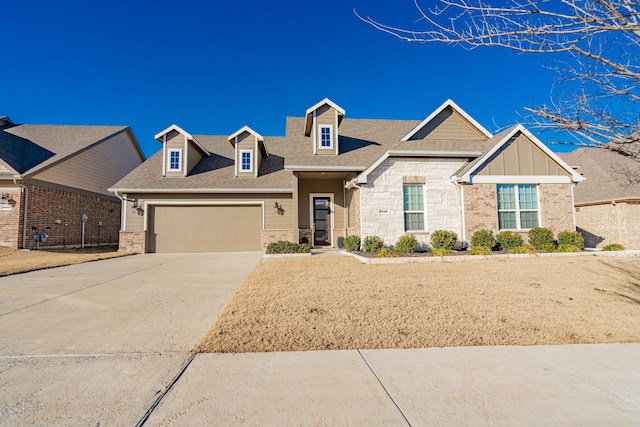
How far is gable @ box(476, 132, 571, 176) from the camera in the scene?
38.2ft

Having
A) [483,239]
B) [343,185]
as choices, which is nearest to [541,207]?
[483,239]

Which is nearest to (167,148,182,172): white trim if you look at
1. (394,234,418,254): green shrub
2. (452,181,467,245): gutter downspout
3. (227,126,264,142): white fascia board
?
(227,126,264,142): white fascia board

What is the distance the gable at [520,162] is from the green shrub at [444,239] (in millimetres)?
2535

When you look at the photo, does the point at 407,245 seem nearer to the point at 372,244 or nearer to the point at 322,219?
the point at 372,244

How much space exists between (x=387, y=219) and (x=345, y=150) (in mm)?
4168

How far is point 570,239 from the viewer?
11.1 metres

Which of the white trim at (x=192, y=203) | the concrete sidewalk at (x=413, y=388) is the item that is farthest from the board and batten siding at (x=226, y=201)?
the concrete sidewalk at (x=413, y=388)

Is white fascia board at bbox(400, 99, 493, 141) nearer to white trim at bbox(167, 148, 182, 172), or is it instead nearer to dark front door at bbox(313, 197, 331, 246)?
dark front door at bbox(313, 197, 331, 246)

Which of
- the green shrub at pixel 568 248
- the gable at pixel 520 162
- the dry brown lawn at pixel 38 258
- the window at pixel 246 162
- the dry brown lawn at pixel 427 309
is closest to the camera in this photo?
the dry brown lawn at pixel 427 309

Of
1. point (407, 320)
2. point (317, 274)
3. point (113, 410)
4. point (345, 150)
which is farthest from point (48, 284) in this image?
point (345, 150)

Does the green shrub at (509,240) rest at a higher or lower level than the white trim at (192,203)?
lower

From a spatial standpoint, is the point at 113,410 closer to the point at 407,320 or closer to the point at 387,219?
the point at 407,320

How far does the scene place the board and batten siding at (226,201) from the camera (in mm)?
14555

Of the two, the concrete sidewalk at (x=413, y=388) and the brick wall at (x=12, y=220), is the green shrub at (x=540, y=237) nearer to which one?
the concrete sidewalk at (x=413, y=388)
